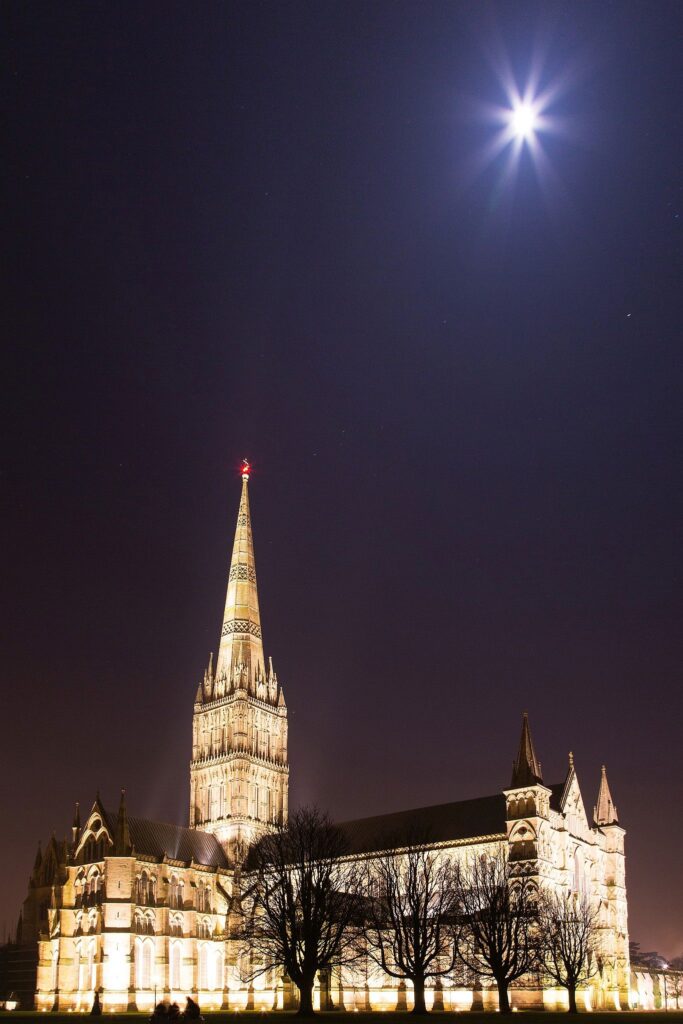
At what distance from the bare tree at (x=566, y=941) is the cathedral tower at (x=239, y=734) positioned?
1609 inches

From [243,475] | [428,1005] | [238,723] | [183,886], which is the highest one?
[243,475]

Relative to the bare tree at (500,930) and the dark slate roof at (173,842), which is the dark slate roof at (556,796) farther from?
the dark slate roof at (173,842)

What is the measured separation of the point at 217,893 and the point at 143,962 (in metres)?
13.7

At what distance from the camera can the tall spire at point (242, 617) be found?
446ft

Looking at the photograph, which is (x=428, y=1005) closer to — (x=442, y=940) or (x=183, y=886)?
(x=442, y=940)

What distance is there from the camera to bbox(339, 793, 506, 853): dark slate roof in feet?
333

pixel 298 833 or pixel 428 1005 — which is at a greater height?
pixel 298 833

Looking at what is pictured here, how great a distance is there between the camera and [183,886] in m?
106

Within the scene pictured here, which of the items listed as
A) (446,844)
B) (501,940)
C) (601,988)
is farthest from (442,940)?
(601,988)

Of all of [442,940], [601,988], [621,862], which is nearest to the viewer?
[442,940]

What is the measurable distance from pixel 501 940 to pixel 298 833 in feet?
49.9

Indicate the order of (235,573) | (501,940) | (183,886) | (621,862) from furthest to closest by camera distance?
(235,573) → (621,862) → (183,886) → (501,940)

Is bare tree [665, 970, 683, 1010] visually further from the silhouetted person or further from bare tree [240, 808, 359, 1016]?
Result: the silhouetted person

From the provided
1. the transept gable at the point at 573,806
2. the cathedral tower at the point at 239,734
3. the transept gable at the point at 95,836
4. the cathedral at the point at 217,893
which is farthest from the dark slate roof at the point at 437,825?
the transept gable at the point at 95,836
